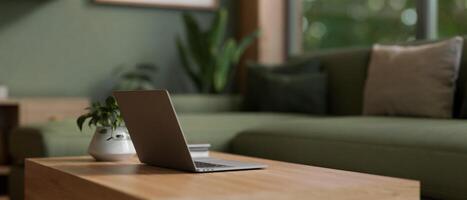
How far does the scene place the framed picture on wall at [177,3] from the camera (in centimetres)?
446

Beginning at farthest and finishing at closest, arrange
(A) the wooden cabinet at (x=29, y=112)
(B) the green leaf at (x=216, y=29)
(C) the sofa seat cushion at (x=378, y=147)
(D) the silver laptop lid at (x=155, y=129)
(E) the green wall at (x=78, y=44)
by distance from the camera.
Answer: (B) the green leaf at (x=216, y=29), (E) the green wall at (x=78, y=44), (A) the wooden cabinet at (x=29, y=112), (C) the sofa seat cushion at (x=378, y=147), (D) the silver laptop lid at (x=155, y=129)

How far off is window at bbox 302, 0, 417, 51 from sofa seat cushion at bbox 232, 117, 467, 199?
1.37m

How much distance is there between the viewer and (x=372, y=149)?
223 centimetres

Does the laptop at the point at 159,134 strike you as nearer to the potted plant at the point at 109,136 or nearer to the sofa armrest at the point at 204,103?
the potted plant at the point at 109,136

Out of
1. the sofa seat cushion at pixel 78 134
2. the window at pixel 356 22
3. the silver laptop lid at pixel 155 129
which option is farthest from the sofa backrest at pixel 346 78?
the silver laptop lid at pixel 155 129

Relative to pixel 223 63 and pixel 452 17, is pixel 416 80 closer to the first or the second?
pixel 452 17

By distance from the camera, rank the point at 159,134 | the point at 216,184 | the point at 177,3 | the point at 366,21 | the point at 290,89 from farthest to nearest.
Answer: the point at 177,3 < the point at 366,21 < the point at 290,89 < the point at 159,134 < the point at 216,184

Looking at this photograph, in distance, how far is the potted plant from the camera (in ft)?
6.63

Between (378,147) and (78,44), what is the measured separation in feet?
8.70

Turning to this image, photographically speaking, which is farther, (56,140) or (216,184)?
(56,140)

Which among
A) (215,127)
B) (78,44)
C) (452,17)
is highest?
(452,17)

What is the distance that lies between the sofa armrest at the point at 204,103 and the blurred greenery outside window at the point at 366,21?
2.92 ft

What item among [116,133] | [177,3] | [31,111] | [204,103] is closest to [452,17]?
[204,103]

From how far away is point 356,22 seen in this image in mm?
4316
